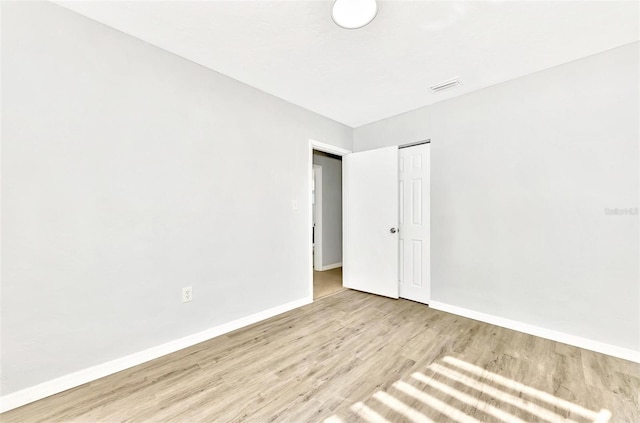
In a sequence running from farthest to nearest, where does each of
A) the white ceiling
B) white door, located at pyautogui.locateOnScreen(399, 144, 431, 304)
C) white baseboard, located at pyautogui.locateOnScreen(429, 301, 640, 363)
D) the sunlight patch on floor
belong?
1. white door, located at pyautogui.locateOnScreen(399, 144, 431, 304)
2. white baseboard, located at pyautogui.locateOnScreen(429, 301, 640, 363)
3. the white ceiling
4. the sunlight patch on floor

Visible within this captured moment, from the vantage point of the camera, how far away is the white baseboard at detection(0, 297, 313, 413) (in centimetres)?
158

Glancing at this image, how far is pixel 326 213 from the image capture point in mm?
5438

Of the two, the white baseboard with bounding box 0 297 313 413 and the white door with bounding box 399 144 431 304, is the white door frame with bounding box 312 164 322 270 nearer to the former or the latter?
the white door with bounding box 399 144 431 304

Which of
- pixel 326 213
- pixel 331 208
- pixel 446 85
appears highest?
pixel 446 85

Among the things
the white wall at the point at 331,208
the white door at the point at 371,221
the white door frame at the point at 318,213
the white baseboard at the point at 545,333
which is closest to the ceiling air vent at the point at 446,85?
the white door at the point at 371,221

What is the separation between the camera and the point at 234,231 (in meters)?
2.63

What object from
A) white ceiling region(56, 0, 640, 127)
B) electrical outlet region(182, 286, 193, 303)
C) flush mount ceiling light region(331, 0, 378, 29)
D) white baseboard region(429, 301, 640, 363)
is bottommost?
white baseboard region(429, 301, 640, 363)

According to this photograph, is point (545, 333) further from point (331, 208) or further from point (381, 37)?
point (331, 208)

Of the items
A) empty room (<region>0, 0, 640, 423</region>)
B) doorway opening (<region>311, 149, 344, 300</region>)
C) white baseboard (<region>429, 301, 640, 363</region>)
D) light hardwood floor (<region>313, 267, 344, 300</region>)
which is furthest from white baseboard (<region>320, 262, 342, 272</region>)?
white baseboard (<region>429, 301, 640, 363</region>)

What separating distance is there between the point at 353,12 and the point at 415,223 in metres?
2.46

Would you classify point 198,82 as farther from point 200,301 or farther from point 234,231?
point 200,301

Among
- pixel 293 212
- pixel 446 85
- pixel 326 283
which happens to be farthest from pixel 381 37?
pixel 326 283

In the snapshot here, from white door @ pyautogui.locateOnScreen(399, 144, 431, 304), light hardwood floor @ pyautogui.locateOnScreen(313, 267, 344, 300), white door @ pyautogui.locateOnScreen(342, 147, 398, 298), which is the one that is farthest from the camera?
light hardwood floor @ pyautogui.locateOnScreen(313, 267, 344, 300)

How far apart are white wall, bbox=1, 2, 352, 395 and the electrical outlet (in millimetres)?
49
